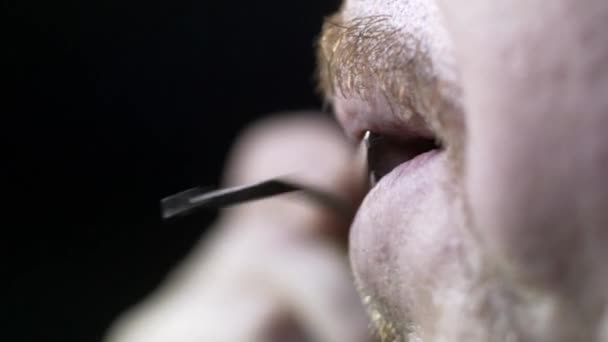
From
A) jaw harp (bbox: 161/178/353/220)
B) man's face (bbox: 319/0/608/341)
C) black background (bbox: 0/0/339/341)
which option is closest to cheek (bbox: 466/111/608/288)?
man's face (bbox: 319/0/608/341)

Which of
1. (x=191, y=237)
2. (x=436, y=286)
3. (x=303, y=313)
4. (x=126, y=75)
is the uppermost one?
(x=436, y=286)

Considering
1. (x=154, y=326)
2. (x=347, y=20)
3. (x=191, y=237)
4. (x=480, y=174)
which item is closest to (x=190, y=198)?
(x=347, y=20)

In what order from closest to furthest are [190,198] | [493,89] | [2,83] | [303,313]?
[493,89]
[190,198]
[303,313]
[2,83]

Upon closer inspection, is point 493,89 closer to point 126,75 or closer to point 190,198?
point 190,198

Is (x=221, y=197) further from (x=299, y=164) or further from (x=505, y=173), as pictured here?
(x=299, y=164)

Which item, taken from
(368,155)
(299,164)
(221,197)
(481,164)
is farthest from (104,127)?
(481,164)
